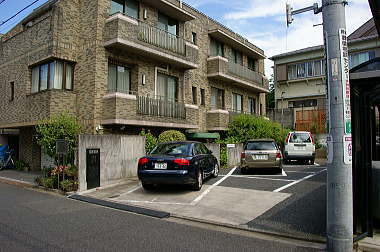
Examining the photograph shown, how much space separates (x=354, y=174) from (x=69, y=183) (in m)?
8.41

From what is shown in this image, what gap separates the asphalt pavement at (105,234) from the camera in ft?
15.9

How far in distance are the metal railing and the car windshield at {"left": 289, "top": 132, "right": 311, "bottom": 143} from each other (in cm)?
666

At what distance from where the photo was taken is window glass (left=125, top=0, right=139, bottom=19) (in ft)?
49.0

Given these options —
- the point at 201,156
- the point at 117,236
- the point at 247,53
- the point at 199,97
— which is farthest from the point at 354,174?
the point at 247,53

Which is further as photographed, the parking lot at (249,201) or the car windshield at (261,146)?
the car windshield at (261,146)

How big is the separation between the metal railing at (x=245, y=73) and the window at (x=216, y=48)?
138 cm

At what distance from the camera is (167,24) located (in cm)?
1727

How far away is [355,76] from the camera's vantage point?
521cm

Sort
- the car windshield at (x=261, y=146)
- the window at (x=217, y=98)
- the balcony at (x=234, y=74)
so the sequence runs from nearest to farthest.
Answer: the car windshield at (x=261, y=146) < the balcony at (x=234, y=74) < the window at (x=217, y=98)

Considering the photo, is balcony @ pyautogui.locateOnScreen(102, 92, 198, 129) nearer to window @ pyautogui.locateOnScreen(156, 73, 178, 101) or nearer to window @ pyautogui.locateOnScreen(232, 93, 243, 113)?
window @ pyautogui.locateOnScreen(156, 73, 178, 101)

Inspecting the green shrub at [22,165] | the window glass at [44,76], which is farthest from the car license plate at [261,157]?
the green shrub at [22,165]

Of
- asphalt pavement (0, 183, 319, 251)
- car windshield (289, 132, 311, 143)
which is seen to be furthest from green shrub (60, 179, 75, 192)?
car windshield (289, 132, 311, 143)

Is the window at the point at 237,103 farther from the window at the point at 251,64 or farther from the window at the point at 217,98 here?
the window at the point at 251,64

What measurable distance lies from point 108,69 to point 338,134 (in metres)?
11.7
